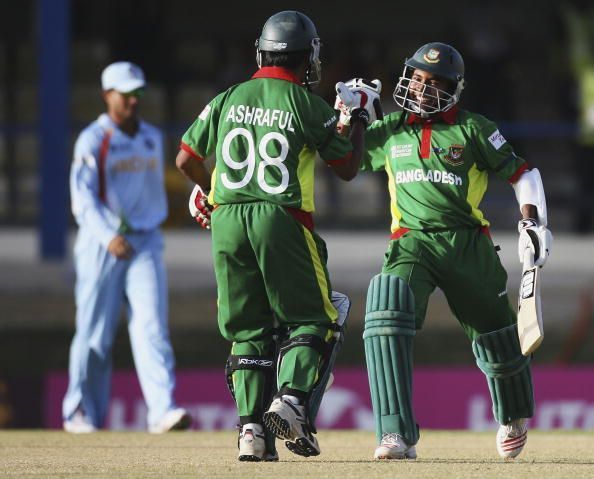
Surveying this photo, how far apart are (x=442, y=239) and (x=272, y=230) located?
0.83 metres

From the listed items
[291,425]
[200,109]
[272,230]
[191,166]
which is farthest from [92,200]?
[200,109]

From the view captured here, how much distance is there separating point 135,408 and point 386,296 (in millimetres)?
4293

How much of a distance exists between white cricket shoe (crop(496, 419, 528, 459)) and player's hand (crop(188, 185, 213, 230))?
4.70 ft

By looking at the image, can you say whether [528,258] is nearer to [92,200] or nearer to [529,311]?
[529,311]

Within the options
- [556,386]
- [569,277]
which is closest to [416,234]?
[556,386]

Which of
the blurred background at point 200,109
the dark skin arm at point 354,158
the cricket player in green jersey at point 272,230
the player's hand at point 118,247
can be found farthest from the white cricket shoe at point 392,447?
the blurred background at point 200,109

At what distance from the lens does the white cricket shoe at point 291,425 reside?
5.37 metres

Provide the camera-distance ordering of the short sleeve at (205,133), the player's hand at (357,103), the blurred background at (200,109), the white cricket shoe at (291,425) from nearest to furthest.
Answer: the white cricket shoe at (291,425)
the short sleeve at (205,133)
the player's hand at (357,103)
the blurred background at (200,109)

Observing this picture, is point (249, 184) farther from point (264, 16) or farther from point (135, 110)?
point (264, 16)

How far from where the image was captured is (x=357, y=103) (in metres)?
5.94

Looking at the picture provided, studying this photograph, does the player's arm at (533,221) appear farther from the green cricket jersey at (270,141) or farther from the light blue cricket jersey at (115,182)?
the light blue cricket jersey at (115,182)

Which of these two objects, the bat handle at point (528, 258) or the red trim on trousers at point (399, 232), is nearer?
the bat handle at point (528, 258)

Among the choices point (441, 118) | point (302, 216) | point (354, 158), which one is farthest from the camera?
point (441, 118)

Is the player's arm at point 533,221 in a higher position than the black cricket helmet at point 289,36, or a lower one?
lower
